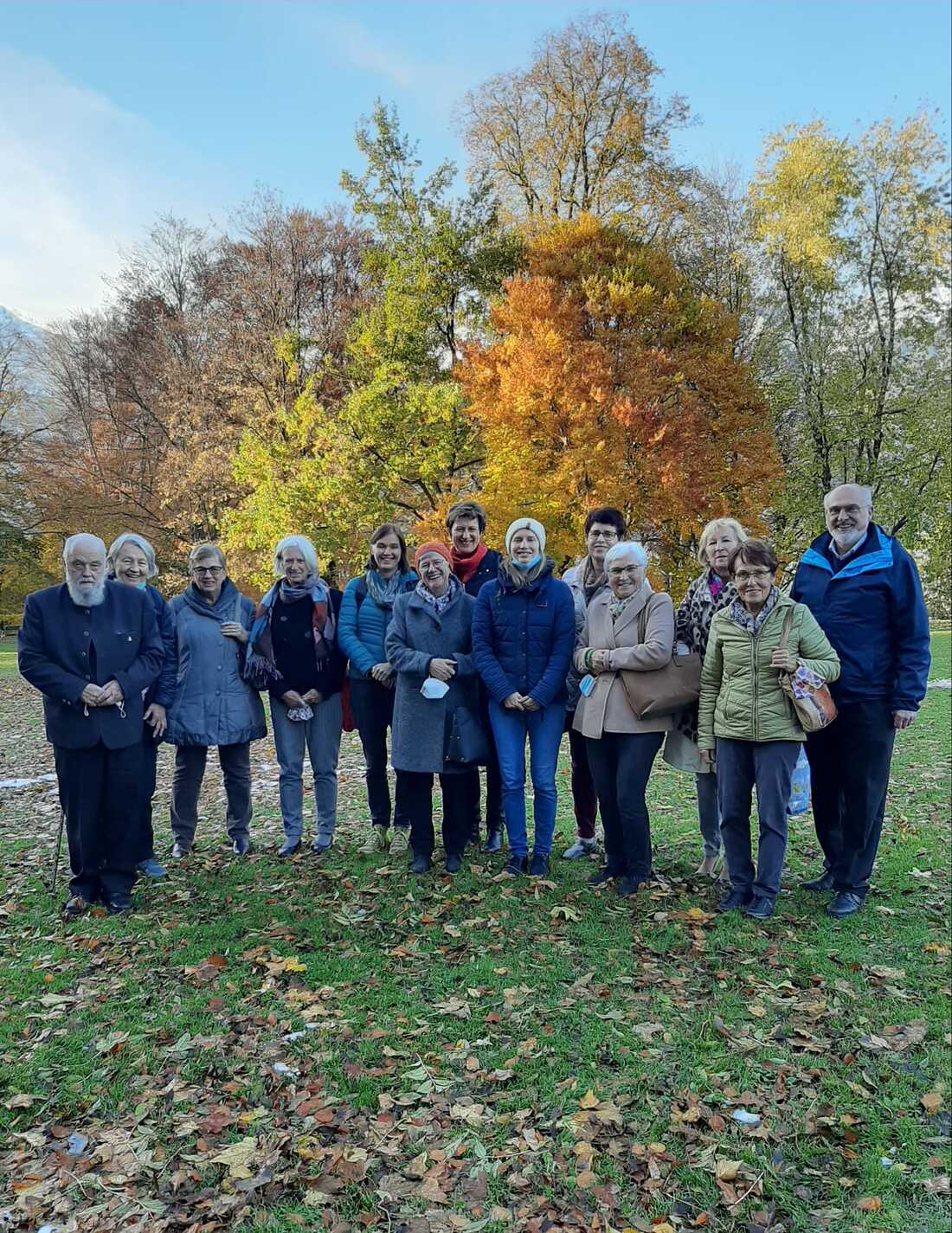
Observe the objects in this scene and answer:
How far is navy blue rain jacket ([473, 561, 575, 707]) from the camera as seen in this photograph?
5.00m

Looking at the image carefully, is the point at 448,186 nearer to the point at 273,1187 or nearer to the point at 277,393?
the point at 277,393

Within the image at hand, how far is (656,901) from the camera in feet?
16.1

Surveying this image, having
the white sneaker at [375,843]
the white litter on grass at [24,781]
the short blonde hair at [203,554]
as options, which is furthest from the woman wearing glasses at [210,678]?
the white litter on grass at [24,781]

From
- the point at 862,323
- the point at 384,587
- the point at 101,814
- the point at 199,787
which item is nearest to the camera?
the point at 101,814

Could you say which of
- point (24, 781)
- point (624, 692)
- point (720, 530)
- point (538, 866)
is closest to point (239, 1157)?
point (538, 866)

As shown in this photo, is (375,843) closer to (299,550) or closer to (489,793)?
(489,793)

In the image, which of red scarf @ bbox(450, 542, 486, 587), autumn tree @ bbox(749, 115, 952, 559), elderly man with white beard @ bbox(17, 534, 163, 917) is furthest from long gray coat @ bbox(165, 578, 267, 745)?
autumn tree @ bbox(749, 115, 952, 559)

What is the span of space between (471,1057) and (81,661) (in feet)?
10.3

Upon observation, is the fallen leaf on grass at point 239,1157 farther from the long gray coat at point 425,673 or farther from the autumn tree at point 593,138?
the autumn tree at point 593,138

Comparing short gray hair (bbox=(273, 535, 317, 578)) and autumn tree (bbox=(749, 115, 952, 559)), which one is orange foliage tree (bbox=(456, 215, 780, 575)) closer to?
autumn tree (bbox=(749, 115, 952, 559))

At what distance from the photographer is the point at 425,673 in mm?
5129

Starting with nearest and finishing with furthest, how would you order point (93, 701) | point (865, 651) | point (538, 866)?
point (865, 651) → point (93, 701) → point (538, 866)

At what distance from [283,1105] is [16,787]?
7030 mm

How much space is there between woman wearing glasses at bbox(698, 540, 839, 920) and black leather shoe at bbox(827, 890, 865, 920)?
1.37 feet
